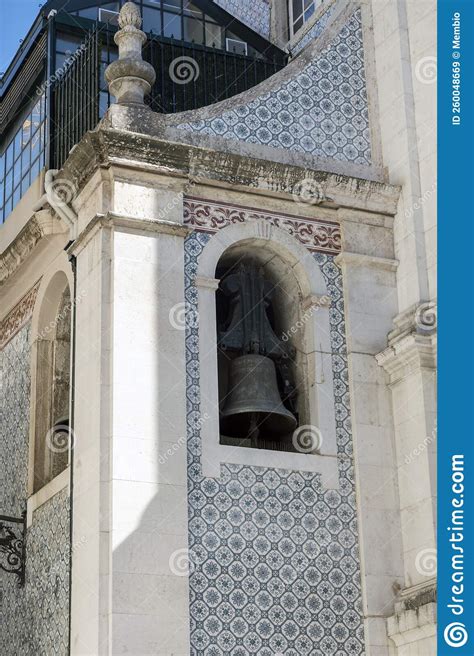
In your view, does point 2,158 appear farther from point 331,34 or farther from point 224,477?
point 224,477

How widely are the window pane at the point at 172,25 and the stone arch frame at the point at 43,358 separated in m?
3.76

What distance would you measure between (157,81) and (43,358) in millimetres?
3133

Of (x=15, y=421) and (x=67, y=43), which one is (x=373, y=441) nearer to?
(x=15, y=421)

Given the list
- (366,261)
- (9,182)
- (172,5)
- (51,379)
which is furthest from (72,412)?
Result: (172,5)

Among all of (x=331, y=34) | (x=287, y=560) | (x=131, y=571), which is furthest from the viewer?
(x=331, y=34)

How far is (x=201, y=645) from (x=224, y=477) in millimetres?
1475

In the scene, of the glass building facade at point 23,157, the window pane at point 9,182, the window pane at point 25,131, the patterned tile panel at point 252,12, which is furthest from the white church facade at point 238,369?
the patterned tile panel at point 252,12

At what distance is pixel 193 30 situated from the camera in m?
16.5

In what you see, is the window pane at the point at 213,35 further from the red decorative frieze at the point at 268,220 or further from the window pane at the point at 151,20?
the red decorative frieze at the point at 268,220

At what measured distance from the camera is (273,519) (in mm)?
11812

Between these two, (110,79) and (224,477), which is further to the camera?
(110,79)

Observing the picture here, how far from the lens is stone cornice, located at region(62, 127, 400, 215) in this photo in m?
12.2

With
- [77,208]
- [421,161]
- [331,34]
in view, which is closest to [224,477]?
[77,208]

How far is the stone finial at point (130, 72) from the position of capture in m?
12.8
